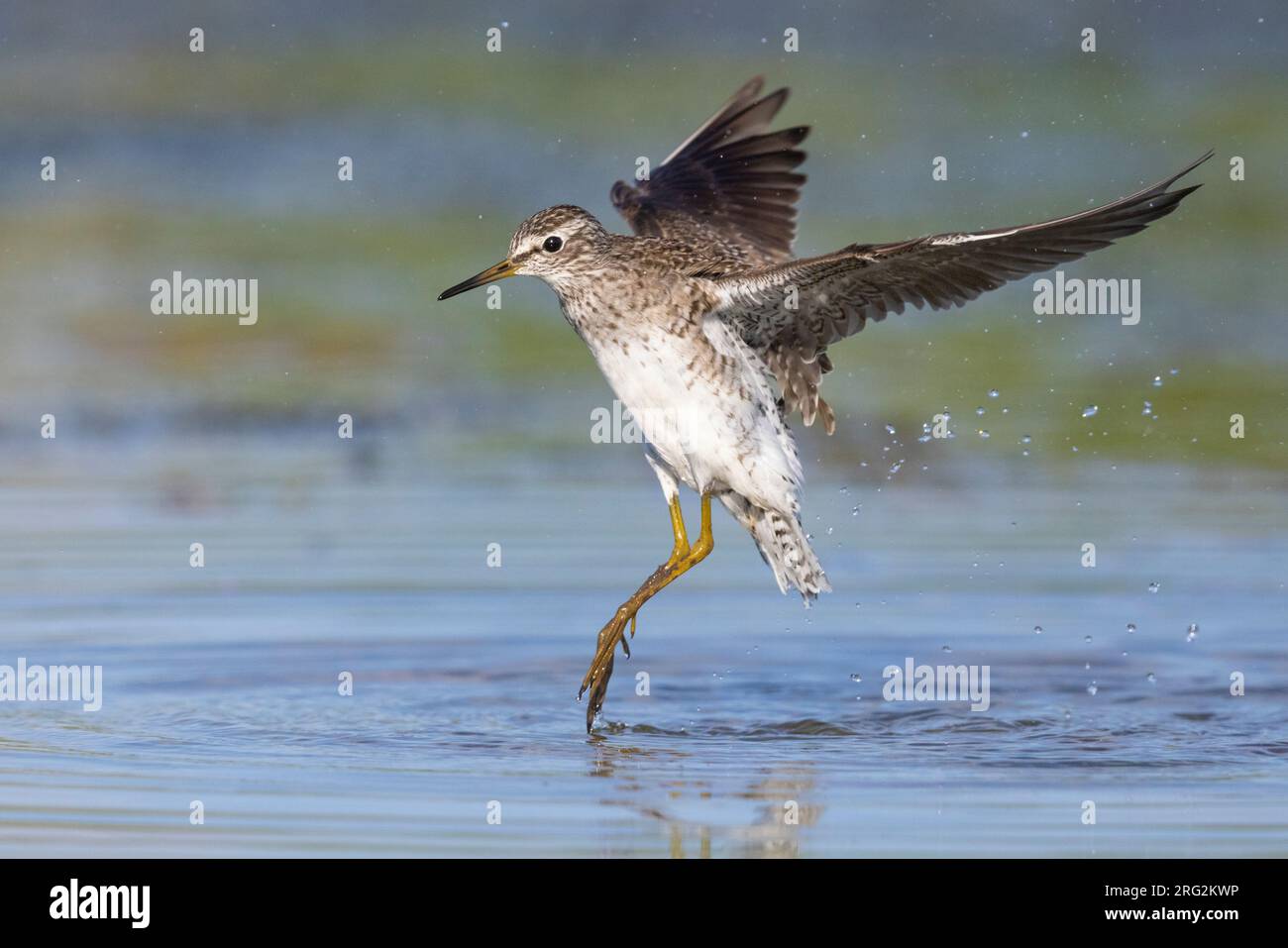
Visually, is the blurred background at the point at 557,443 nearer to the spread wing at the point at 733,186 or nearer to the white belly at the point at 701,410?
the white belly at the point at 701,410

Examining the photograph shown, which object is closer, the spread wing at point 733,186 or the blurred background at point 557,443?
the blurred background at point 557,443

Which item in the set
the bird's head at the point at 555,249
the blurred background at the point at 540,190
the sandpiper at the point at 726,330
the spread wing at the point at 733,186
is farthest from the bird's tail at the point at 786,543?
the blurred background at the point at 540,190

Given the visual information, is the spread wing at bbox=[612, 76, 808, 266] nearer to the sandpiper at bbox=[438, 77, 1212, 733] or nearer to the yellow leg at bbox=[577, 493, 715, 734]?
the sandpiper at bbox=[438, 77, 1212, 733]

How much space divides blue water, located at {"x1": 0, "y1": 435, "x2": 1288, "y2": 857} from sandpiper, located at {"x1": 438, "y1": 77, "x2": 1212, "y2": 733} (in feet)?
2.46

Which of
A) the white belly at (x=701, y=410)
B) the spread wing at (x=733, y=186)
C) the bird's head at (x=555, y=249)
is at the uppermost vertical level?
the spread wing at (x=733, y=186)

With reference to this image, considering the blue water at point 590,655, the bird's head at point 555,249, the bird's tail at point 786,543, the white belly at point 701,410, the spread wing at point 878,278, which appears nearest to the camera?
the blue water at point 590,655

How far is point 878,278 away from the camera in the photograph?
821 cm

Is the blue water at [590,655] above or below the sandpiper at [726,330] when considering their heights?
below

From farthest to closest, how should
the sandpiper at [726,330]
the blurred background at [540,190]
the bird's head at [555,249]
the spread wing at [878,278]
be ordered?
1. the blurred background at [540,190]
2. the bird's head at [555,249]
3. the sandpiper at [726,330]
4. the spread wing at [878,278]

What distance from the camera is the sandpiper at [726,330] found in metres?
8.12

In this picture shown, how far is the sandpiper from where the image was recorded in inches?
320

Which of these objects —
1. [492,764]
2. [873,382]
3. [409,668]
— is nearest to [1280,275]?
[873,382]

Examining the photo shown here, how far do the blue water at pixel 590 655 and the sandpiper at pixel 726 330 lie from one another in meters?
0.75

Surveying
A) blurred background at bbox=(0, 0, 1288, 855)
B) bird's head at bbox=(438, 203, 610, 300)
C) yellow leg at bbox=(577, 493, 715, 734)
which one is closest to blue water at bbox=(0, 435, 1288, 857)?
blurred background at bbox=(0, 0, 1288, 855)
